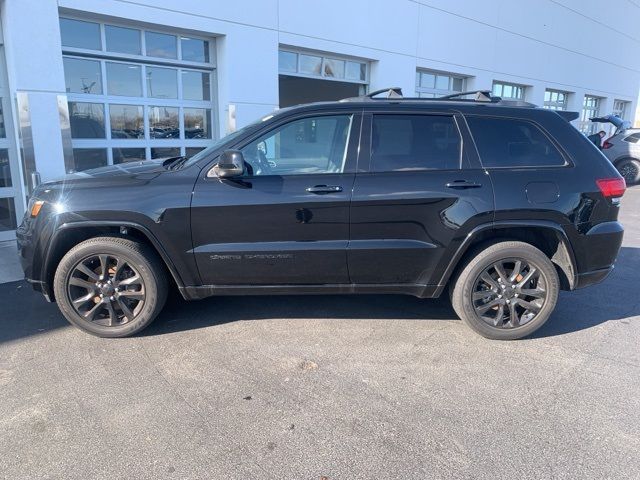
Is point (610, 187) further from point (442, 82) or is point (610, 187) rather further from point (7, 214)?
point (442, 82)

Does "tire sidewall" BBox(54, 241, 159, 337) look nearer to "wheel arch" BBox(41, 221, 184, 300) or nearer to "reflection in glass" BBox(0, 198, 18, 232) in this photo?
"wheel arch" BBox(41, 221, 184, 300)

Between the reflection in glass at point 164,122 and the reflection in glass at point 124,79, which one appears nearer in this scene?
the reflection in glass at point 124,79

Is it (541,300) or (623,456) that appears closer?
(623,456)

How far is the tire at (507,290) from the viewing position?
12.7 feet

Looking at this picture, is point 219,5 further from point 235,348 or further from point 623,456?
point 623,456

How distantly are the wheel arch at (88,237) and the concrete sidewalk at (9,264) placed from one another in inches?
78.8

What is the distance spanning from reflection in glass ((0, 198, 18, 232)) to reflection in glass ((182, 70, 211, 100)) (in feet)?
10.7

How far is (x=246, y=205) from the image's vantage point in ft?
12.1

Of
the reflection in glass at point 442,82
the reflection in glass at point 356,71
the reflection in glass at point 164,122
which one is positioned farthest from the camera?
the reflection in glass at point 442,82

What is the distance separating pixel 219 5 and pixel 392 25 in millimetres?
4676

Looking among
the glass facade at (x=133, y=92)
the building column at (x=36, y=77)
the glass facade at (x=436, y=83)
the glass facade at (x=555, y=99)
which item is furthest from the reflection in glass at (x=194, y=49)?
the glass facade at (x=555, y=99)

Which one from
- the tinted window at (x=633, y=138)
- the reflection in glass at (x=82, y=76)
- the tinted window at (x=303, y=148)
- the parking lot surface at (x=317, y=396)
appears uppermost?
the reflection in glass at (x=82, y=76)

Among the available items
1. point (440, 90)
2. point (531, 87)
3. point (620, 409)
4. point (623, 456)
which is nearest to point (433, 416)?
point (623, 456)

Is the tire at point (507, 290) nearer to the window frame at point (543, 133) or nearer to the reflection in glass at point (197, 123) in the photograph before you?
the window frame at point (543, 133)
